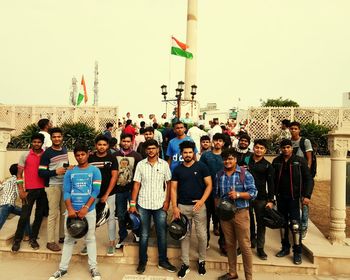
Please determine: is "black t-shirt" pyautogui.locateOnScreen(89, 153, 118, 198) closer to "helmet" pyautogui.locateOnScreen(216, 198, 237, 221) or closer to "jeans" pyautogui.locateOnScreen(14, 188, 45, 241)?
"jeans" pyautogui.locateOnScreen(14, 188, 45, 241)

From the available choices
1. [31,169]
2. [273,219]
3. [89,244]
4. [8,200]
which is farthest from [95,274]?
[273,219]

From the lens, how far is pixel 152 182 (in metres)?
4.25

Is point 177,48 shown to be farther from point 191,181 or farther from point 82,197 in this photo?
point 82,197

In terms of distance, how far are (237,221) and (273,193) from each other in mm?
878

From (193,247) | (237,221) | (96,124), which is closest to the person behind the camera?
(237,221)

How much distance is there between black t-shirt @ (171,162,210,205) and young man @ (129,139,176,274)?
233mm

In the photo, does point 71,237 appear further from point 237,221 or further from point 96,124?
point 96,124

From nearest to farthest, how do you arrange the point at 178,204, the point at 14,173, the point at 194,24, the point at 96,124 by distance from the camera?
the point at 178,204 → the point at 14,173 → the point at 96,124 → the point at 194,24

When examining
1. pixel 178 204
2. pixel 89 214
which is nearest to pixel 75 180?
pixel 89 214

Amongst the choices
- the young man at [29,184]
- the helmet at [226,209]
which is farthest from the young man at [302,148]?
the young man at [29,184]

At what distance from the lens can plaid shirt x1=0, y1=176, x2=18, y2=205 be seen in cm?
495

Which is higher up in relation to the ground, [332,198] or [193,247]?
[332,198]

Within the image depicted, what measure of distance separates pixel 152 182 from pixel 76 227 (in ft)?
3.67

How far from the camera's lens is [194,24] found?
22.0m
